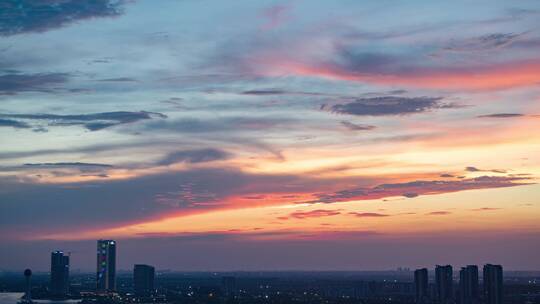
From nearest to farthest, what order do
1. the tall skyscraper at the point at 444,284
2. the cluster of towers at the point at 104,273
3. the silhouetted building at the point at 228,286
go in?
the tall skyscraper at the point at 444,284, the silhouetted building at the point at 228,286, the cluster of towers at the point at 104,273

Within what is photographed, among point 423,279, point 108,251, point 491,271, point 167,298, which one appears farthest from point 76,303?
point 491,271

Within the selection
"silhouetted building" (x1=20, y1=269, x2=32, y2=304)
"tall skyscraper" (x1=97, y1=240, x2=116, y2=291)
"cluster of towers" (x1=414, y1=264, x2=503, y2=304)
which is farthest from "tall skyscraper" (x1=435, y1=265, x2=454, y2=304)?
"tall skyscraper" (x1=97, y1=240, x2=116, y2=291)

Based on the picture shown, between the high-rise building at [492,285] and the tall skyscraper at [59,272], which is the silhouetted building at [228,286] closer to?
the tall skyscraper at [59,272]

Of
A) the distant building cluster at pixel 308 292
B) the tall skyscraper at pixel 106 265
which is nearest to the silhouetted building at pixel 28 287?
the distant building cluster at pixel 308 292

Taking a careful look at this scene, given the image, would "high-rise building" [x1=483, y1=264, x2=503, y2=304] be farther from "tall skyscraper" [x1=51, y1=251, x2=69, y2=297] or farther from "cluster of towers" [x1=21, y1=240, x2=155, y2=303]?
"tall skyscraper" [x1=51, y1=251, x2=69, y2=297]

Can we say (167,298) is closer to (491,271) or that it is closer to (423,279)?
(423,279)

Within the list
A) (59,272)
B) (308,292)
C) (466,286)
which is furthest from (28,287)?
(466,286)
